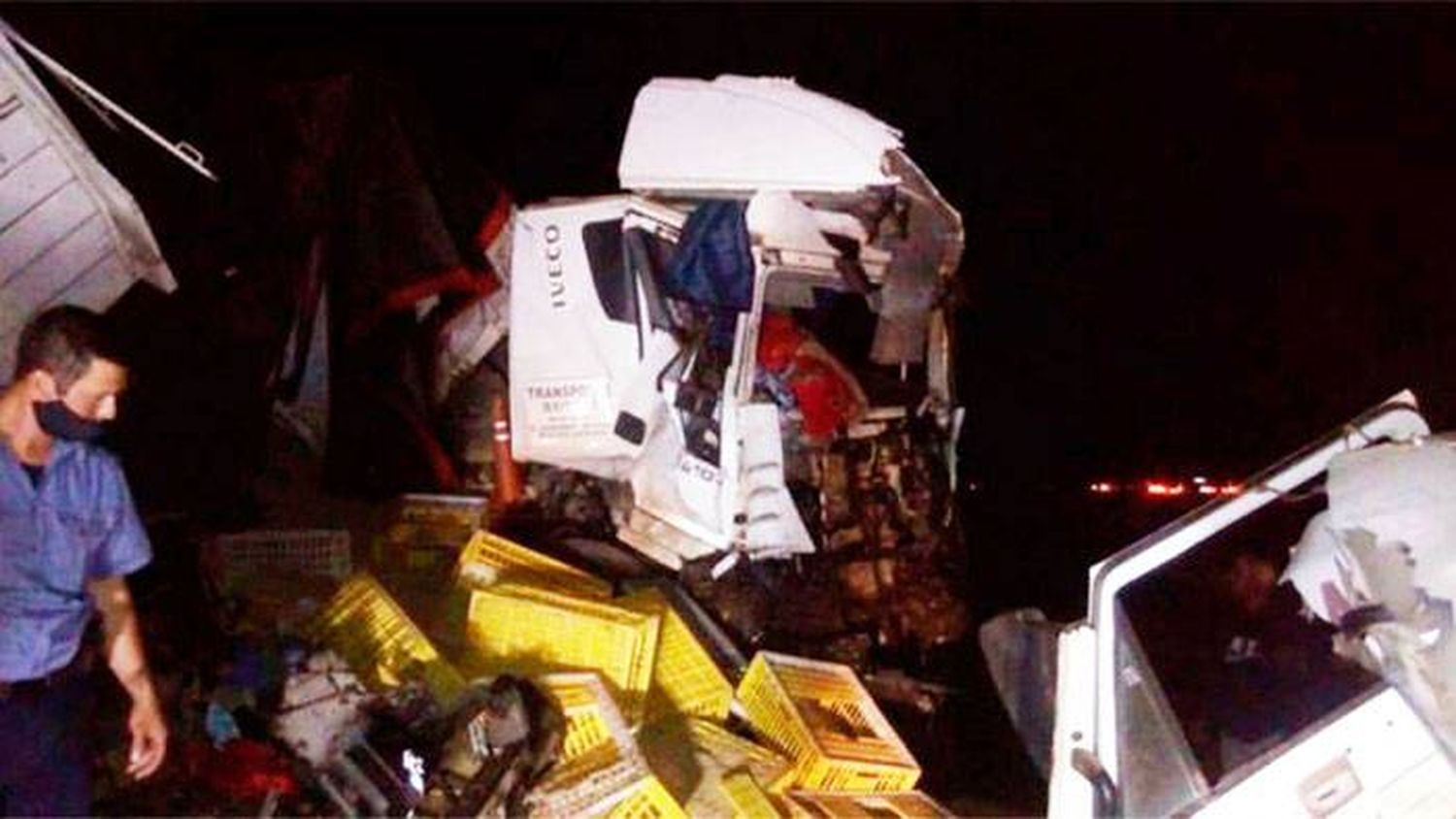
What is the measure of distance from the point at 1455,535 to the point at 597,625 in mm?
3298

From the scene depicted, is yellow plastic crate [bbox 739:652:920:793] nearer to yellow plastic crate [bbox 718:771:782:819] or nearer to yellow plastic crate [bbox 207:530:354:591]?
yellow plastic crate [bbox 718:771:782:819]

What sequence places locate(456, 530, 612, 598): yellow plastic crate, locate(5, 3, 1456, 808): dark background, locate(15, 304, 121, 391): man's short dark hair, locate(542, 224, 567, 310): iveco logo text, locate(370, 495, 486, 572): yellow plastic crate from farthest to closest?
locate(5, 3, 1456, 808): dark background
locate(542, 224, 567, 310): iveco logo text
locate(370, 495, 486, 572): yellow plastic crate
locate(456, 530, 612, 598): yellow plastic crate
locate(15, 304, 121, 391): man's short dark hair

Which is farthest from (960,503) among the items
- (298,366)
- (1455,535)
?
(1455,535)

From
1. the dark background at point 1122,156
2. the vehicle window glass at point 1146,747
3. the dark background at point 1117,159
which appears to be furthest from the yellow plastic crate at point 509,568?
the dark background at point 1122,156

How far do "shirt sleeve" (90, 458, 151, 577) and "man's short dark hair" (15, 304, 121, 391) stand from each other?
15.0 inches

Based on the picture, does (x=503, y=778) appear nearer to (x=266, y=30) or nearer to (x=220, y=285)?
(x=220, y=285)

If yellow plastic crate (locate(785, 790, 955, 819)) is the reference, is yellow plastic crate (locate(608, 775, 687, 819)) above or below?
above

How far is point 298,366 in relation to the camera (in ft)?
25.0

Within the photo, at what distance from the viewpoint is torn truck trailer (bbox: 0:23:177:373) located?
5.73 metres

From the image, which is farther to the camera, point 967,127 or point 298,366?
point 967,127

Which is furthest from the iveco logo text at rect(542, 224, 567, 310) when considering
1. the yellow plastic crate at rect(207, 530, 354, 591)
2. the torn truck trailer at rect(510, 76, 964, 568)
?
the yellow plastic crate at rect(207, 530, 354, 591)

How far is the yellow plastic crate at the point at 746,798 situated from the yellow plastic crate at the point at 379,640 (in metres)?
1.12

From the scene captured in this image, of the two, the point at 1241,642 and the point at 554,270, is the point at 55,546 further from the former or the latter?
the point at 1241,642

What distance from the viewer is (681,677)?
685cm
